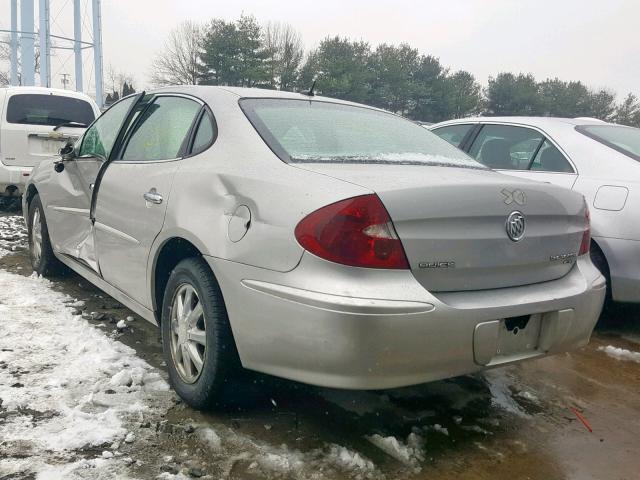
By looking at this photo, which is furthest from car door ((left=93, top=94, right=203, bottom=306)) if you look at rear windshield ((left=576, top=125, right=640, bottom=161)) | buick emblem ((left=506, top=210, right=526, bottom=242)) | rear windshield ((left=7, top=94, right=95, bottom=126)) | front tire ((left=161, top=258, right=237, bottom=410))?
rear windshield ((left=7, top=94, right=95, bottom=126))

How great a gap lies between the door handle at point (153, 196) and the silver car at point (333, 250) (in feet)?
0.07

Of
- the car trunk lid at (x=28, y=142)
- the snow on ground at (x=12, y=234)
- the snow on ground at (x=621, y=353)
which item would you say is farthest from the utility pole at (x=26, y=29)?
the snow on ground at (x=621, y=353)

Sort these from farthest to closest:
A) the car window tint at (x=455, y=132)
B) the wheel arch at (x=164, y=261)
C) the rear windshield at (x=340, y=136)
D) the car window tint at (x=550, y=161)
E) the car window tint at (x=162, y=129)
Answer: the car window tint at (x=455, y=132), the car window tint at (x=550, y=161), the car window tint at (x=162, y=129), the wheel arch at (x=164, y=261), the rear windshield at (x=340, y=136)

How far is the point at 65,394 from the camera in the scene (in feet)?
9.23

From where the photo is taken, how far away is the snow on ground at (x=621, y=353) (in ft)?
12.4

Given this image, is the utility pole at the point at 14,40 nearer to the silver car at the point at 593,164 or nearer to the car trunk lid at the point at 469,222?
the silver car at the point at 593,164

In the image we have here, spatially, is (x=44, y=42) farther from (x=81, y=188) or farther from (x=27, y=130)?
(x=81, y=188)

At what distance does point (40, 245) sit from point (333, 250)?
363 centimetres

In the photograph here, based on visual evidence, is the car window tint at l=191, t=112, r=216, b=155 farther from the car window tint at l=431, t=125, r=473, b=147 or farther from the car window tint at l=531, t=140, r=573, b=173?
the car window tint at l=431, t=125, r=473, b=147

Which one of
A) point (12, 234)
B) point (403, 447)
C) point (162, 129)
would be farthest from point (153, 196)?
point (12, 234)

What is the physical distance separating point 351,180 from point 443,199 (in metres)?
0.36

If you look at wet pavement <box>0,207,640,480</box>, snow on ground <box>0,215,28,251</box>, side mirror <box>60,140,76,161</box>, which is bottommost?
snow on ground <box>0,215,28,251</box>

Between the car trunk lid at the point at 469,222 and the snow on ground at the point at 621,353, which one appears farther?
the snow on ground at the point at 621,353

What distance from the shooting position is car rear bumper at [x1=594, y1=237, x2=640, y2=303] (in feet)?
12.6
